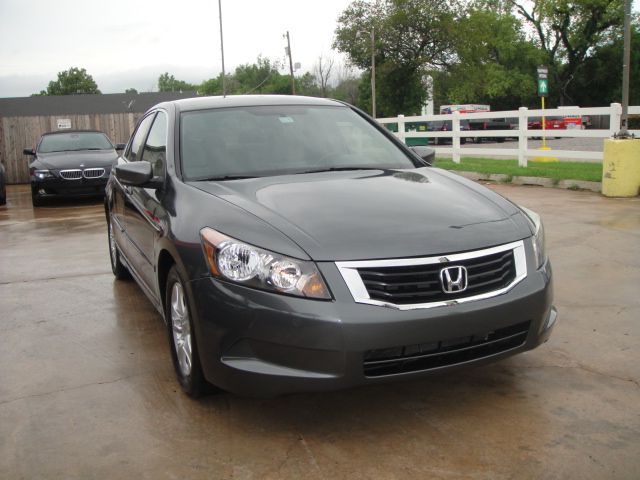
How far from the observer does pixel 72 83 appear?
4414 inches

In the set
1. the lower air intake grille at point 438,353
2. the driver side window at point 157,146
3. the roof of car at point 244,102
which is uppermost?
the roof of car at point 244,102

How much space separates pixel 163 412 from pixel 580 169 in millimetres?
12889

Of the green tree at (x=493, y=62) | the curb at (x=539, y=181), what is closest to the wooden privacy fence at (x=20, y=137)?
the curb at (x=539, y=181)

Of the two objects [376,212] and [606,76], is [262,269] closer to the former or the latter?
[376,212]

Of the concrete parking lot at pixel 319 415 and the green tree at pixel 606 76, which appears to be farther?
the green tree at pixel 606 76

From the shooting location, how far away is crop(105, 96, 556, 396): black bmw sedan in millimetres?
2783

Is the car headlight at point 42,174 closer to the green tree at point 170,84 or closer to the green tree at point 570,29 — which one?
the green tree at point 570,29

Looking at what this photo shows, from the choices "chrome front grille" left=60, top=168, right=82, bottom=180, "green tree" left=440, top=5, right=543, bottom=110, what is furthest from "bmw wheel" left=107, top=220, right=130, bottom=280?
"green tree" left=440, top=5, right=543, bottom=110

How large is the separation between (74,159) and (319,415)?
37.1ft

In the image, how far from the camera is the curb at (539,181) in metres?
11.7

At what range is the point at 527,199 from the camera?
35.7ft

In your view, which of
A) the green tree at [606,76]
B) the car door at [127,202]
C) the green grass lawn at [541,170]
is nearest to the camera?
the car door at [127,202]

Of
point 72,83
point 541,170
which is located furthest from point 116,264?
point 72,83

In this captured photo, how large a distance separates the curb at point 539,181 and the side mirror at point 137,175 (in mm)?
9420
